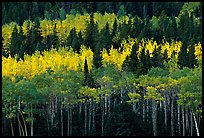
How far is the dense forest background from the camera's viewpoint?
59750 mm

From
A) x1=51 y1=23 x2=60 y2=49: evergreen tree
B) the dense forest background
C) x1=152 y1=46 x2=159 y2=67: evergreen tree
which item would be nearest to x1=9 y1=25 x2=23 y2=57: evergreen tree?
the dense forest background

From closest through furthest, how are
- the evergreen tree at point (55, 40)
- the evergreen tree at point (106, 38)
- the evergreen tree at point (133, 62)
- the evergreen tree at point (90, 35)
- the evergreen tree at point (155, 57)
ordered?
the evergreen tree at point (133, 62)
the evergreen tree at point (155, 57)
the evergreen tree at point (106, 38)
the evergreen tree at point (90, 35)
the evergreen tree at point (55, 40)

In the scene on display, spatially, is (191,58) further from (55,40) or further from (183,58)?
(55,40)

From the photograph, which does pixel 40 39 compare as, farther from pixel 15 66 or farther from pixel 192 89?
pixel 192 89

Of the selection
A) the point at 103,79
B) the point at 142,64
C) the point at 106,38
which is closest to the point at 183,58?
the point at 142,64

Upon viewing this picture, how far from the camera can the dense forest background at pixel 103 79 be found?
59750 mm

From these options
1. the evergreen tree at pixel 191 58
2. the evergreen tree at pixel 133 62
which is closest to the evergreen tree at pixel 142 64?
the evergreen tree at pixel 133 62

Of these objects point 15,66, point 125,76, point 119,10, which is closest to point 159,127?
point 125,76

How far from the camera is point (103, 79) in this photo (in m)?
72.1

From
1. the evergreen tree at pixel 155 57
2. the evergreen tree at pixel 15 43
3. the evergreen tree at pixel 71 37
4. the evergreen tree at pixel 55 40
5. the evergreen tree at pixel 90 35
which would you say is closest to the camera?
the evergreen tree at pixel 155 57

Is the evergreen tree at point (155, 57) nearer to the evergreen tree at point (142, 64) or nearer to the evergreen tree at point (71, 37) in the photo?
the evergreen tree at point (142, 64)

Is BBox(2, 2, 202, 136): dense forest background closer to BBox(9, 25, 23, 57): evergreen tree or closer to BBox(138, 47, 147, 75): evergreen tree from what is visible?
BBox(138, 47, 147, 75): evergreen tree

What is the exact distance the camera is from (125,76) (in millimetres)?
75812

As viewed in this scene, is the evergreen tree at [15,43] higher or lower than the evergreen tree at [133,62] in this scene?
higher
